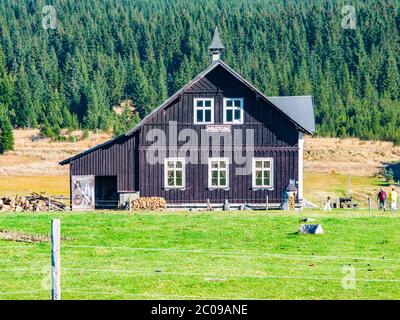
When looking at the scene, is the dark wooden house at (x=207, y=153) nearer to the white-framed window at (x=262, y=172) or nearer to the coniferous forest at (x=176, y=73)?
the white-framed window at (x=262, y=172)

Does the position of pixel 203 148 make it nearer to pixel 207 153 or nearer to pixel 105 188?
pixel 207 153

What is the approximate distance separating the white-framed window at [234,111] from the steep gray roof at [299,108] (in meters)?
2.04

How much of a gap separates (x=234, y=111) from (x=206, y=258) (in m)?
22.6

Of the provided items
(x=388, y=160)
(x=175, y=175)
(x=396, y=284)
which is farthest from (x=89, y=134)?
(x=396, y=284)

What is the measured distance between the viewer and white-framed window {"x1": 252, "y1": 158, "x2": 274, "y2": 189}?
47.4m

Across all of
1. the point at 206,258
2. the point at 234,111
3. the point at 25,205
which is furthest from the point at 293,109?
the point at 206,258

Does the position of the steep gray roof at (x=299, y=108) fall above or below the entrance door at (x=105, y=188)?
above

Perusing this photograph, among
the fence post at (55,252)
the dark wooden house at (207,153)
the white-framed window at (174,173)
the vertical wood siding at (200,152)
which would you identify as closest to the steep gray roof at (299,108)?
the vertical wood siding at (200,152)

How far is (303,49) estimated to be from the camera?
189 m

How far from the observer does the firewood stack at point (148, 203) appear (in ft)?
151

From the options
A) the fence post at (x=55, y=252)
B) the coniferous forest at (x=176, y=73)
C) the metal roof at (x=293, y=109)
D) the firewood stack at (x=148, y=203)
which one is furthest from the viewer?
the coniferous forest at (x=176, y=73)

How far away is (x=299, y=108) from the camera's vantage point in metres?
50.9

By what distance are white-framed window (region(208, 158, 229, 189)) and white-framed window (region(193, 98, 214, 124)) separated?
180cm
